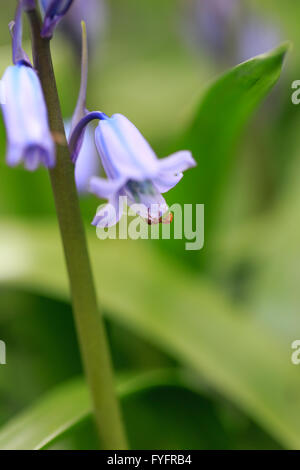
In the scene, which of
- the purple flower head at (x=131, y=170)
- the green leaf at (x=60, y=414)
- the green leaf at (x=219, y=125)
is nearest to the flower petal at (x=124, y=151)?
the purple flower head at (x=131, y=170)

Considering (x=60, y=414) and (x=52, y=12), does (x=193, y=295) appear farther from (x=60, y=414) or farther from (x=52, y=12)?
(x=52, y=12)

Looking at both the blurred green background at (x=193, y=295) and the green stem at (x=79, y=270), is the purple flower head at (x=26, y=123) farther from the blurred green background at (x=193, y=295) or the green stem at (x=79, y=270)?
the blurred green background at (x=193, y=295)

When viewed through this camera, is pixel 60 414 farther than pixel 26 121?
Yes

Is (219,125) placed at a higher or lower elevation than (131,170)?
higher

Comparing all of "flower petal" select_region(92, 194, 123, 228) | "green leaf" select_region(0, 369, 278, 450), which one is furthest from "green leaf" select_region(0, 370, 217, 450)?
"flower petal" select_region(92, 194, 123, 228)

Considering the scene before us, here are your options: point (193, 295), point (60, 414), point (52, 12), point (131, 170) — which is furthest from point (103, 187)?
point (193, 295)

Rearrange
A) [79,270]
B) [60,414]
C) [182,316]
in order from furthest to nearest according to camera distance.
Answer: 1. [182,316]
2. [60,414]
3. [79,270]

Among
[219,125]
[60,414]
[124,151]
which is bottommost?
[60,414]
